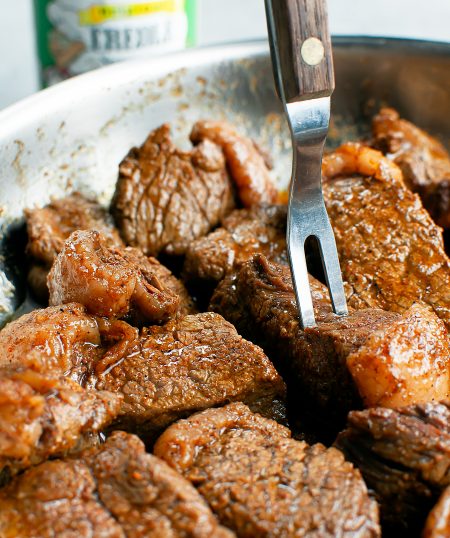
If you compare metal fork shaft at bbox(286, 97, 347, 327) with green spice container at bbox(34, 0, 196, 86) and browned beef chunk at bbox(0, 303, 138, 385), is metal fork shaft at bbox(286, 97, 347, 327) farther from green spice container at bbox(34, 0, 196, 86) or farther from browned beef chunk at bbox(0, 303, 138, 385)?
green spice container at bbox(34, 0, 196, 86)

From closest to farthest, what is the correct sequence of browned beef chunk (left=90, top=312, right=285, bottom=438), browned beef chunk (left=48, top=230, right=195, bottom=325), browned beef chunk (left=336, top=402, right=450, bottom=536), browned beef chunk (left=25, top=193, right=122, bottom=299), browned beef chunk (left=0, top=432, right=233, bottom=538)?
1. browned beef chunk (left=0, top=432, right=233, bottom=538)
2. browned beef chunk (left=336, top=402, right=450, bottom=536)
3. browned beef chunk (left=90, top=312, right=285, bottom=438)
4. browned beef chunk (left=48, top=230, right=195, bottom=325)
5. browned beef chunk (left=25, top=193, right=122, bottom=299)

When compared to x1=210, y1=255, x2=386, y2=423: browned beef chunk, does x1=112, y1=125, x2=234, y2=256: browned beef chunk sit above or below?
above

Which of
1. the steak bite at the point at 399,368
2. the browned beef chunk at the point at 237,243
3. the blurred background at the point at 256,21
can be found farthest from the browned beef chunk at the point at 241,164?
the blurred background at the point at 256,21

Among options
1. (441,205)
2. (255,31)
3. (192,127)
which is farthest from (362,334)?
(255,31)

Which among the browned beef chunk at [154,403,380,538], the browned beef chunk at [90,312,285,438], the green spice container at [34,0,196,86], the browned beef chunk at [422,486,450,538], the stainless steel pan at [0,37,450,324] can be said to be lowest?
the browned beef chunk at [422,486,450,538]

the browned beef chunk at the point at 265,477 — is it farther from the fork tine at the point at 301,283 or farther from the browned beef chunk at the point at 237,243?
the browned beef chunk at the point at 237,243

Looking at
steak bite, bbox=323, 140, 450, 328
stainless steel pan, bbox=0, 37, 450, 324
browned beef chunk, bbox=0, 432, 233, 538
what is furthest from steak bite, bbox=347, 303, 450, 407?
stainless steel pan, bbox=0, 37, 450, 324
